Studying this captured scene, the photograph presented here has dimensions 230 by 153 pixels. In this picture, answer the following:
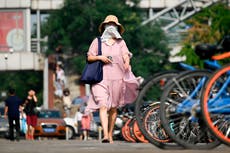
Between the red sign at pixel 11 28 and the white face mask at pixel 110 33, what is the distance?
62.0 m

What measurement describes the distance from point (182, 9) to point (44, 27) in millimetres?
12180

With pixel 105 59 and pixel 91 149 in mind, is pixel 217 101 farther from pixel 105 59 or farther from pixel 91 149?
pixel 105 59

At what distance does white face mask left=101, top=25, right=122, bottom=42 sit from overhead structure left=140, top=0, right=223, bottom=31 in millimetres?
60351

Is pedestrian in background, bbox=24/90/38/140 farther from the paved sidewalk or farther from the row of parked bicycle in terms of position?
the row of parked bicycle

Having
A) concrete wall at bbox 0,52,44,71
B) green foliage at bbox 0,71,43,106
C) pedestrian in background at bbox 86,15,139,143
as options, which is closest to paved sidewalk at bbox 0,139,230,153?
pedestrian in background at bbox 86,15,139,143

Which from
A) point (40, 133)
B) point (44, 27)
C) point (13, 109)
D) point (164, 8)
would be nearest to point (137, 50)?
point (44, 27)

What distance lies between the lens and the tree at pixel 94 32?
63.4 meters

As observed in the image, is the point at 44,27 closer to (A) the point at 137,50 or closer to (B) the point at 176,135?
(A) the point at 137,50

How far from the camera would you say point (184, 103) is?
8.49 m

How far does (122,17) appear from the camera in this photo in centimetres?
6412

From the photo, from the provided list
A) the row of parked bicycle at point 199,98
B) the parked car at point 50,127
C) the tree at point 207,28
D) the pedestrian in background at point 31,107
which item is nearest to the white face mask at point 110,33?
the row of parked bicycle at point 199,98

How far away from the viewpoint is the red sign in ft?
247

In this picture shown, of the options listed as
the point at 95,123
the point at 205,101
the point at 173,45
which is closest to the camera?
the point at 205,101

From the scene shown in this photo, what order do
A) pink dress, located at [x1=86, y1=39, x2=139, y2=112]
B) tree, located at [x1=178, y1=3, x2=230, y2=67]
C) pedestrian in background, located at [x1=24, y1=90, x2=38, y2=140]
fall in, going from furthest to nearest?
tree, located at [x1=178, y1=3, x2=230, y2=67] < pedestrian in background, located at [x1=24, y1=90, x2=38, y2=140] < pink dress, located at [x1=86, y1=39, x2=139, y2=112]
